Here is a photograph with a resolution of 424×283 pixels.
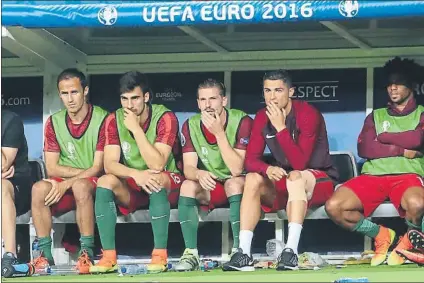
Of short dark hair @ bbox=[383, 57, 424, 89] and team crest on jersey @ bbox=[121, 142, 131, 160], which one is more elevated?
short dark hair @ bbox=[383, 57, 424, 89]

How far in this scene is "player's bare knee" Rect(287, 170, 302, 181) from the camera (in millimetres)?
9352

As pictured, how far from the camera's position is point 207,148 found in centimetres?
1019

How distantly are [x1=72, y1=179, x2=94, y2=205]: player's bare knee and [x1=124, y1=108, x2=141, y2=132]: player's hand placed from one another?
1.80ft

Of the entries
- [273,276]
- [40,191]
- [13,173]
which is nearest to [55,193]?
[40,191]

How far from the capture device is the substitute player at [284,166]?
9305 mm

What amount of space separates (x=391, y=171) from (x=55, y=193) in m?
2.62

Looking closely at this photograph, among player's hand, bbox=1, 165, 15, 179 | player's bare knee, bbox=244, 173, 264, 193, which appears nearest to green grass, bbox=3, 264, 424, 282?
player's bare knee, bbox=244, 173, 264, 193

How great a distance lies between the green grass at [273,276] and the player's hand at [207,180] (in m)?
0.72

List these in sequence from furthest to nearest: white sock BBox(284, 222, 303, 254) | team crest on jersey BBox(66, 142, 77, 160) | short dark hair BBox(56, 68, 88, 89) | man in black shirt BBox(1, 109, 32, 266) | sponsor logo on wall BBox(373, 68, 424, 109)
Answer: sponsor logo on wall BBox(373, 68, 424, 109), team crest on jersey BBox(66, 142, 77, 160), short dark hair BBox(56, 68, 88, 89), man in black shirt BBox(1, 109, 32, 266), white sock BBox(284, 222, 303, 254)

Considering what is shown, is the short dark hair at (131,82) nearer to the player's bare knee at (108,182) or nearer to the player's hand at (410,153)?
the player's bare knee at (108,182)

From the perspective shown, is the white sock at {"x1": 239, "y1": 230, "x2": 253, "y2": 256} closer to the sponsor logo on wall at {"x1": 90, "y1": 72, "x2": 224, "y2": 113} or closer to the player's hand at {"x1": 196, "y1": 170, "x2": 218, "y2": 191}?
the player's hand at {"x1": 196, "y1": 170, "x2": 218, "y2": 191}

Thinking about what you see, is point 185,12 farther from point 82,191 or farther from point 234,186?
point 82,191

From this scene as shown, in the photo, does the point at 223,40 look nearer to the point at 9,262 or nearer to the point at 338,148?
the point at 338,148

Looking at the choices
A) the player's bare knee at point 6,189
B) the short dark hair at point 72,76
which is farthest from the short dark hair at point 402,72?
the player's bare knee at point 6,189
